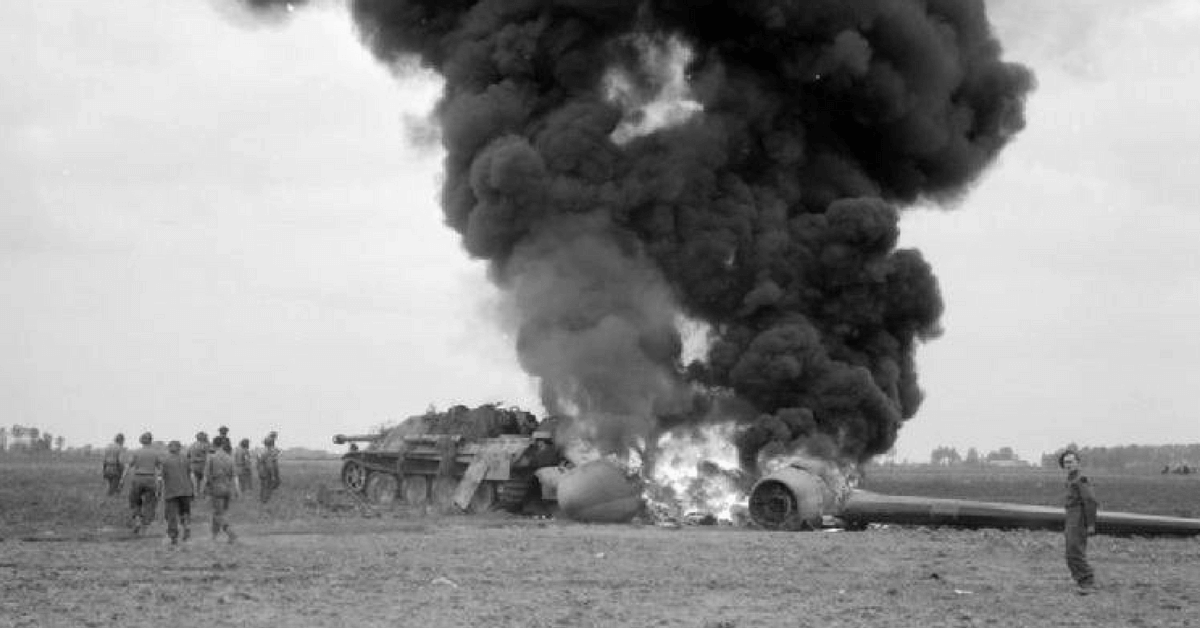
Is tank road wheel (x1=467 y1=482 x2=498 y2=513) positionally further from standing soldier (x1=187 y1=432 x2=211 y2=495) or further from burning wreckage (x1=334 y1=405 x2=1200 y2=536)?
standing soldier (x1=187 y1=432 x2=211 y2=495)

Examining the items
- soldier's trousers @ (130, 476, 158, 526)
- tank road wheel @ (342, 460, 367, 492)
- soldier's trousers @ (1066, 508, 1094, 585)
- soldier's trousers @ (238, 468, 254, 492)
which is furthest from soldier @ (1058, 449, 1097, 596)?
tank road wheel @ (342, 460, 367, 492)

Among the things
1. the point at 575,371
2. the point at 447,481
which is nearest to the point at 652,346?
the point at 575,371

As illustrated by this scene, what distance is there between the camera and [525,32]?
110 ft

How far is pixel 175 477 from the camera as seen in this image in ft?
69.2

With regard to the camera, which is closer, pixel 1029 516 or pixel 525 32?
pixel 1029 516

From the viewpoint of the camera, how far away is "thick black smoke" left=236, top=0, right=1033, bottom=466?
3191 centimetres

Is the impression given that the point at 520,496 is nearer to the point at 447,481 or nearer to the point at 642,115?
the point at 447,481

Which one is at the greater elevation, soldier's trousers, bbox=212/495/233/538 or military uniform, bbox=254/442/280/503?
military uniform, bbox=254/442/280/503

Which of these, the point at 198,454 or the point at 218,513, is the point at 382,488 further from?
the point at 218,513

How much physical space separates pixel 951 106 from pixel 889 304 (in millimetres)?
5787

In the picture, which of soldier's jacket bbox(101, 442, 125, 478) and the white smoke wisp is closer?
soldier's jacket bbox(101, 442, 125, 478)

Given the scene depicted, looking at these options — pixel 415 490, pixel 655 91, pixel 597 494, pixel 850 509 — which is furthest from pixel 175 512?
pixel 655 91

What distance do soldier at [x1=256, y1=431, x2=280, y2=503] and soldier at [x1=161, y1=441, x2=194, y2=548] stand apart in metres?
12.6

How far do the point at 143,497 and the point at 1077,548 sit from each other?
1488 cm
